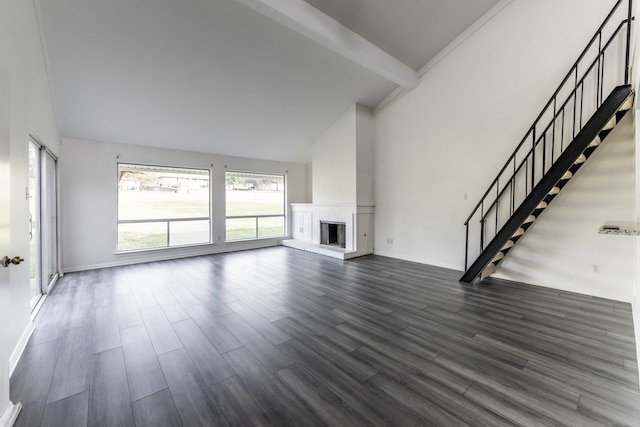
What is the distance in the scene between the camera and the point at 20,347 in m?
2.25

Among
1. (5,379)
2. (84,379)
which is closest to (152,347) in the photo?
(84,379)

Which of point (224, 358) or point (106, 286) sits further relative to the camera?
point (106, 286)

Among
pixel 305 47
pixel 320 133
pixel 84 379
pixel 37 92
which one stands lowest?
pixel 84 379

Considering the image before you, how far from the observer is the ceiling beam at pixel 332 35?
3217 millimetres

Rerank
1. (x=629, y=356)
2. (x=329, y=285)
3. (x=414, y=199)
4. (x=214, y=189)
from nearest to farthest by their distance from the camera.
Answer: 1. (x=629, y=356)
2. (x=329, y=285)
3. (x=414, y=199)
4. (x=214, y=189)

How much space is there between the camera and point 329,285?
3998 millimetres

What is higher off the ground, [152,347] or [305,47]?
[305,47]

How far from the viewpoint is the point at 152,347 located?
7.67ft

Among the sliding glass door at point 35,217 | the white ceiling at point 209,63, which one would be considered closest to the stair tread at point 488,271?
the white ceiling at point 209,63

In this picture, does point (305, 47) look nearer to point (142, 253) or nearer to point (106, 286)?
point (106, 286)

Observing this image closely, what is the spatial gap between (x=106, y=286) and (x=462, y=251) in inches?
227

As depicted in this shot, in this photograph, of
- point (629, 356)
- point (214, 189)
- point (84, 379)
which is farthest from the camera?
point (214, 189)

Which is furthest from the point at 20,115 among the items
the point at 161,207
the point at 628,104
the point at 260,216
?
the point at 628,104

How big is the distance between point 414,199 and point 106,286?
547 cm
